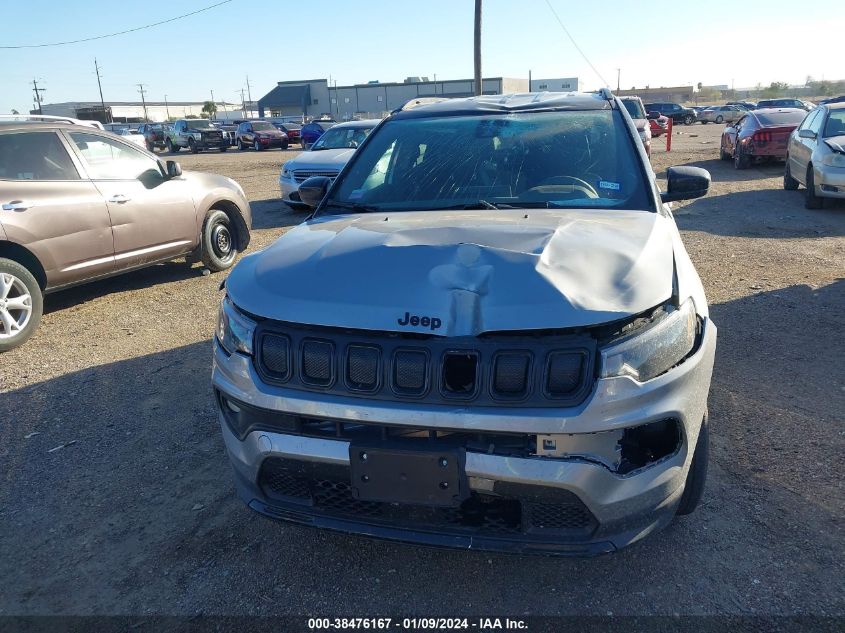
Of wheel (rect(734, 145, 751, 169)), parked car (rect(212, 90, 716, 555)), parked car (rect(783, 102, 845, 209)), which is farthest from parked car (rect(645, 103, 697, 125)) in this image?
parked car (rect(212, 90, 716, 555))

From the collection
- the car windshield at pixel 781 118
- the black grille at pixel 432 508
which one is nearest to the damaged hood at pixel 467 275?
the black grille at pixel 432 508

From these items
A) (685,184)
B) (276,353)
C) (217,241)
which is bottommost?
(217,241)

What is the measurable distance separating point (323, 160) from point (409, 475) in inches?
393

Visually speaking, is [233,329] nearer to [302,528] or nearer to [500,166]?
[302,528]

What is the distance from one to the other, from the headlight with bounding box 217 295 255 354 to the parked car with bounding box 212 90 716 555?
0.04 ft

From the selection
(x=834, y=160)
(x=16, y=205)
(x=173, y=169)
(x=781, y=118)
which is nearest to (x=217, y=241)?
(x=173, y=169)

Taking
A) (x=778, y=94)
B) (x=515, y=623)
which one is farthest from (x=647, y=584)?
(x=778, y=94)

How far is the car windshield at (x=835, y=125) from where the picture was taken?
9.95 metres

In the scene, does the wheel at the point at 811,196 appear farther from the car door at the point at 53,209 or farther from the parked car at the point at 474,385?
the car door at the point at 53,209

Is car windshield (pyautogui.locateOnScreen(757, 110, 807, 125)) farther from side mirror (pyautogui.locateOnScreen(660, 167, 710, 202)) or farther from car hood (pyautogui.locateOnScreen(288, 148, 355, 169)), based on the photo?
side mirror (pyautogui.locateOnScreen(660, 167, 710, 202))

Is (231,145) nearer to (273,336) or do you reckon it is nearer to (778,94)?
(273,336)

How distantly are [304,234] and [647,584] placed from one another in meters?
2.11

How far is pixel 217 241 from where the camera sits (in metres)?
7.84

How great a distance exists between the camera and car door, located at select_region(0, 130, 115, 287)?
18.2 ft
